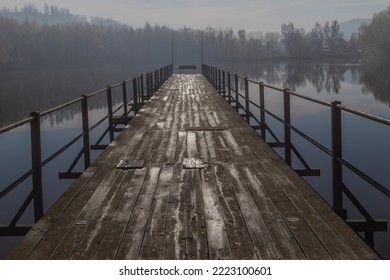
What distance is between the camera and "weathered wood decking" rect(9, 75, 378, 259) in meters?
4.09

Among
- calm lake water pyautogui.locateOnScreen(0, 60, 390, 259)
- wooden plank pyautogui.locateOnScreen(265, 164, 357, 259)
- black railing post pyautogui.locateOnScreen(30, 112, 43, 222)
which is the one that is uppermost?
black railing post pyautogui.locateOnScreen(30, 112, 43, 222)

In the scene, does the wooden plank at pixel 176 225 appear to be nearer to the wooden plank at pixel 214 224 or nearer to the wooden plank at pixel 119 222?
the wooden plank at pixel 214 224

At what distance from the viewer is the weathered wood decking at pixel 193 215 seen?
4.09 m

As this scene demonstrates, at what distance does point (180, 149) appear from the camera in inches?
343

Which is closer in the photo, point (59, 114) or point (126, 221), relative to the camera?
point (126, 221)

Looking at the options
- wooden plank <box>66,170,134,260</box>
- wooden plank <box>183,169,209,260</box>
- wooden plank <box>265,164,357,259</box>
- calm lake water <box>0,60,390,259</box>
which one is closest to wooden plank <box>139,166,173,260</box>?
wooden plank <box>183,169,209,260</box>

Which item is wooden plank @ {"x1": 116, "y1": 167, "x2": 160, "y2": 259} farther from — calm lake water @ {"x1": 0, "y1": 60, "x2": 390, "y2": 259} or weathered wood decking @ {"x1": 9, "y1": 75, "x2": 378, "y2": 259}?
calm lake water @ {"x1": 0, "y1": 60, "x2": 390, "y2": 259}

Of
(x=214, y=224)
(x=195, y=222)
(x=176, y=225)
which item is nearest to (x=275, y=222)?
(x=214, y=224)

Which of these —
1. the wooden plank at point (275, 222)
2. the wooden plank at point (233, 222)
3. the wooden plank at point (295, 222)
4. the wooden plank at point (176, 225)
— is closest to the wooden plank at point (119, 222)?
the wooden plank at point (176, 225)

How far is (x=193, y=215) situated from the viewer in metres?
5.01

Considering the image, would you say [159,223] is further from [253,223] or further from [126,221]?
[253,223]
